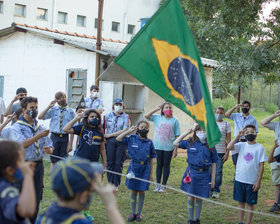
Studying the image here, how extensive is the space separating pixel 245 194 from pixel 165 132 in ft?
9.97

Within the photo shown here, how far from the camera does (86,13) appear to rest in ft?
118

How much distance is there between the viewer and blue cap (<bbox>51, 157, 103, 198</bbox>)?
8.27ft

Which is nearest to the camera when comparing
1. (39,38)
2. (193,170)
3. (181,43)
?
(181,43)

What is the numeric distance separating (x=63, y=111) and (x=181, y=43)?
474 centimetres

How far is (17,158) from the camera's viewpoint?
116 inches

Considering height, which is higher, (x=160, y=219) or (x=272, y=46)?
(x=272, y=46)

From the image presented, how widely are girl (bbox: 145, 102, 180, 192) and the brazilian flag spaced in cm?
389

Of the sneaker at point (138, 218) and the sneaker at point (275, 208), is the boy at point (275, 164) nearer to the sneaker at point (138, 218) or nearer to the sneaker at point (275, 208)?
the sneaker at point (275, 208)

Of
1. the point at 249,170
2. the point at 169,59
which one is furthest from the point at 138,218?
the point at 169,59

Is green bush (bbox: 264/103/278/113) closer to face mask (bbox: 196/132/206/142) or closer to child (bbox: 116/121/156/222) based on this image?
child (bbox: 116/121/156/222)

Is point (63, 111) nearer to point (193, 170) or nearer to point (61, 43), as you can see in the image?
point (193, 170)

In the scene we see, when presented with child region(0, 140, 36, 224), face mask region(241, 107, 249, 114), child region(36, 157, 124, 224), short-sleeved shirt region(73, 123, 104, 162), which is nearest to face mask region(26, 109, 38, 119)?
short-sleeved shirt region(73, 123, 104, 162)

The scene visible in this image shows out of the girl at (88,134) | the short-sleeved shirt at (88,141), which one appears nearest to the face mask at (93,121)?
the girl at (88,134)

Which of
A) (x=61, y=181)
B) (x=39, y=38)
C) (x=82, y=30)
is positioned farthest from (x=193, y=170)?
(x=82, y=30)
